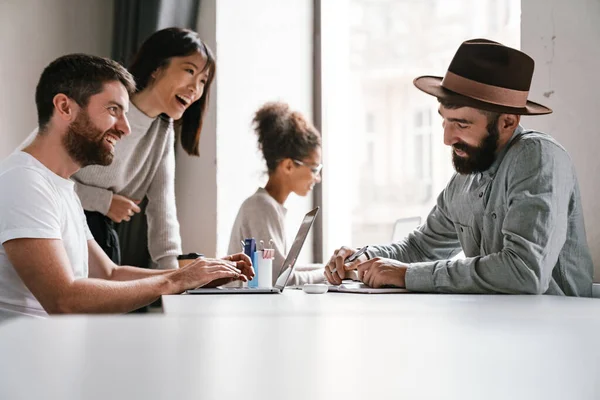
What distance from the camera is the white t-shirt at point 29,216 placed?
1955 mm

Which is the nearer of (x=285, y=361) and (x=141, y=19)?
(x=285, y=361)

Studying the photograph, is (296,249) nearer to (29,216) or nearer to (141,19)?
(29,216)

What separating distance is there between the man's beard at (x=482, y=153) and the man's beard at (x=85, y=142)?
3.73 feet

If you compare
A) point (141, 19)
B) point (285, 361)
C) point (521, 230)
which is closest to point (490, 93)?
point (521, 230)

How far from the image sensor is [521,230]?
1794 mm

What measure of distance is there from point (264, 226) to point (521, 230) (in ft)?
4.66

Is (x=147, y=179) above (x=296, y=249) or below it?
above

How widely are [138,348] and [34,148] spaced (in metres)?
Result: 1.70

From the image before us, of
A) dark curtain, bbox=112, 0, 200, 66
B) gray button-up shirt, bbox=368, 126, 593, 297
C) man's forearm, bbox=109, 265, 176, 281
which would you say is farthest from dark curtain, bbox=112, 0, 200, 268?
gray button-up shirt, bbox=368, 126, 593, 297

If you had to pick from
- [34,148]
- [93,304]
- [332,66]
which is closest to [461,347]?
[93,304]

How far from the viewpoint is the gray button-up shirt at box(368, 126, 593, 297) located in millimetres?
1771

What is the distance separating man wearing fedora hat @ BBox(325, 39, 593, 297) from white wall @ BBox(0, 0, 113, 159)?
2.00 metres

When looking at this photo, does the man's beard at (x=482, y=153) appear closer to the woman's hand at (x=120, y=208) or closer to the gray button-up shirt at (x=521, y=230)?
the gray button-up shirt at (x=521, y=230)

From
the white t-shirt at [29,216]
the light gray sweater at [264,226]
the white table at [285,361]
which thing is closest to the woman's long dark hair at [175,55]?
the light gray sweater at [264,226]
